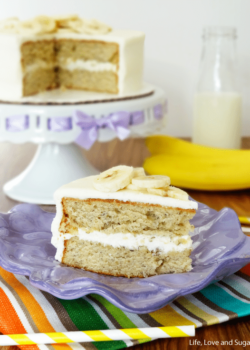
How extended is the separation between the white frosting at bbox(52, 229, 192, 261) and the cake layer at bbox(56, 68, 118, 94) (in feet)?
2.14

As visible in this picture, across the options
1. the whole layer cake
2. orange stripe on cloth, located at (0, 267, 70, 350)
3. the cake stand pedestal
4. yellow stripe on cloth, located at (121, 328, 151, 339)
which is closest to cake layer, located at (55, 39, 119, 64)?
the whole layer cake

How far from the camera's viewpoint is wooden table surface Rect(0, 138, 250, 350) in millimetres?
673

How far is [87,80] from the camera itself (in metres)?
1.50

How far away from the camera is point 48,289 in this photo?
679 millimetres

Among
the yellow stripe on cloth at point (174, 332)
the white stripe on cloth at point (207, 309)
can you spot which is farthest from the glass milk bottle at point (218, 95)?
the yellow stripe on cloth at point (174, 332)

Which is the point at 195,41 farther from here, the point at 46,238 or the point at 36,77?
the point at 46,238

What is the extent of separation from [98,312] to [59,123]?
58 cm

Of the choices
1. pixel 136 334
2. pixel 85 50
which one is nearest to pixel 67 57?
pixel 85 50

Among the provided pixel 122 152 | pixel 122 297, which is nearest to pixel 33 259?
pixel 122 297

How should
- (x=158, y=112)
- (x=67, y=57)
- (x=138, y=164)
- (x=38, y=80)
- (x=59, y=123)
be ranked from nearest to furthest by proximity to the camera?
(x=59, y=123)
(x=158, y=112)
(x=38, y=80)
(x=67, y=57)
(x=138, y=164)

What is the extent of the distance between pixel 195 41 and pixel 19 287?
4.82 ft

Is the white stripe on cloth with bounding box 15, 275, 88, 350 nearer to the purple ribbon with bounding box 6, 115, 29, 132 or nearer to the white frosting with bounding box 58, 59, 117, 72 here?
the purple ribbon with bounding box 6, 115, 29, 132

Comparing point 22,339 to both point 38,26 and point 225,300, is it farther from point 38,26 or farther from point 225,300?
point 38,26

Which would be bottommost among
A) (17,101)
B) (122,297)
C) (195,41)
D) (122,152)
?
(122,152)
